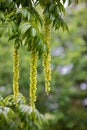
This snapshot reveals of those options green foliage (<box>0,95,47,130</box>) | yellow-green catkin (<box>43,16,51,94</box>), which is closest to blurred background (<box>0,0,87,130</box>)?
green foliage (<box>0,95,47,130</box>)

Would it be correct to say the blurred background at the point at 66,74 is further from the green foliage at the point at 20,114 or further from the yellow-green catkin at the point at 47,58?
the yellow-green catkin at the point at 47,58

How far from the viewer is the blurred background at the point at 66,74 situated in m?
7.69

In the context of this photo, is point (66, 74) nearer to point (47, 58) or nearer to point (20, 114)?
point (20, 114)

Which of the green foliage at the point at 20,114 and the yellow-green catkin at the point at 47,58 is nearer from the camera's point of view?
the yellow-green catkin at the point at 47,58

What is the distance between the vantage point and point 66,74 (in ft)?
30.1

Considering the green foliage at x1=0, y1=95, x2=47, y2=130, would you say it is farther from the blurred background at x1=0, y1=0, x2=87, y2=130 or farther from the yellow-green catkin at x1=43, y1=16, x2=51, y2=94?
the blurred background at x1=0, y1=0, x2=87, y2=130

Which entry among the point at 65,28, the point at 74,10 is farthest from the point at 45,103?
the point at 65,28

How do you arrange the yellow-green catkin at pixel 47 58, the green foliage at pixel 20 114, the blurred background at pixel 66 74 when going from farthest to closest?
1. the blurred background at pixel 66 74
2. the green foliage at pixel 20 114
3. the yellow-green catkin at pixel 47 58

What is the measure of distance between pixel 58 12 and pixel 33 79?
1.49 ft

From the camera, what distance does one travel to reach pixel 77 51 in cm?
873

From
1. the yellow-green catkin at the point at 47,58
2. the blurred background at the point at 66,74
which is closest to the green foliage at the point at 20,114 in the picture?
the yellow-green catkin at the point at 47,58

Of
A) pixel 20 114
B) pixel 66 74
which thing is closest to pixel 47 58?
pixel 20 114

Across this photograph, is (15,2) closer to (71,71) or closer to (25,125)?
(25,125)

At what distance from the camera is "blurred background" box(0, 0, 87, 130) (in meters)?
7.69
